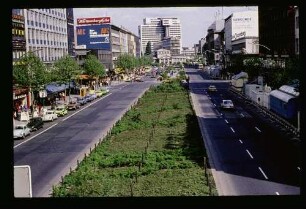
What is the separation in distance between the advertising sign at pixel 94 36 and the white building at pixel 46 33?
25812 mm

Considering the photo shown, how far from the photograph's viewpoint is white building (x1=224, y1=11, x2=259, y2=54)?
109 meters

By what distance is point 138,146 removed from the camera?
2759cm

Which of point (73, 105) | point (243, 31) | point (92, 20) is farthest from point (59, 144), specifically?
point (243, 31)

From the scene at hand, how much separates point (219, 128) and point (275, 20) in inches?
1676

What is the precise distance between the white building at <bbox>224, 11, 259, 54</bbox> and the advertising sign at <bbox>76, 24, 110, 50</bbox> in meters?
33.8

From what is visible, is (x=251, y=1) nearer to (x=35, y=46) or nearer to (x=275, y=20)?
(x=35, y=46)

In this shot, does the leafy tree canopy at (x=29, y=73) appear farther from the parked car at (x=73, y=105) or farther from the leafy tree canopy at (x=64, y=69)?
the leafy tree canopy at (x=64, y=69)

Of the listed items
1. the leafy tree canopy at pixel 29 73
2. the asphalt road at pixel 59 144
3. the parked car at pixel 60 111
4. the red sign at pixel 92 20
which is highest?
the red sign at pixel 92 20

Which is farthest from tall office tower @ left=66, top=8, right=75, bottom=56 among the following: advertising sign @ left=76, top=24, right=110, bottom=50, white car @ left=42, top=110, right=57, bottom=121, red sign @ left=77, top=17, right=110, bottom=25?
white car @ left=42, top=110, right=57, bottom=121

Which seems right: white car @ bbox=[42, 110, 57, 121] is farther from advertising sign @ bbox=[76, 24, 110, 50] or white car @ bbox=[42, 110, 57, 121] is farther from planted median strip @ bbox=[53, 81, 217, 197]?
advertising sign @ bbox=[76, 24, 110, 50]

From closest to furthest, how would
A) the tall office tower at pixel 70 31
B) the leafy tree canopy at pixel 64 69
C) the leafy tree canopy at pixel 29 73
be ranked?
the leafy tree canopy at pixel 29 73, the leafy tree canopy at pixel 64 69, the tall office tower at pixel 70 31

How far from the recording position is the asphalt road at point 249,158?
18.3m

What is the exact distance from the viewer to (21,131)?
34.1 m

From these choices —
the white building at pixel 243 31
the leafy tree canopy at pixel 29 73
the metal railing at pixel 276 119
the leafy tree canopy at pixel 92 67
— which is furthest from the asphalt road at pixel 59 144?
the white building at pixel 243 31
